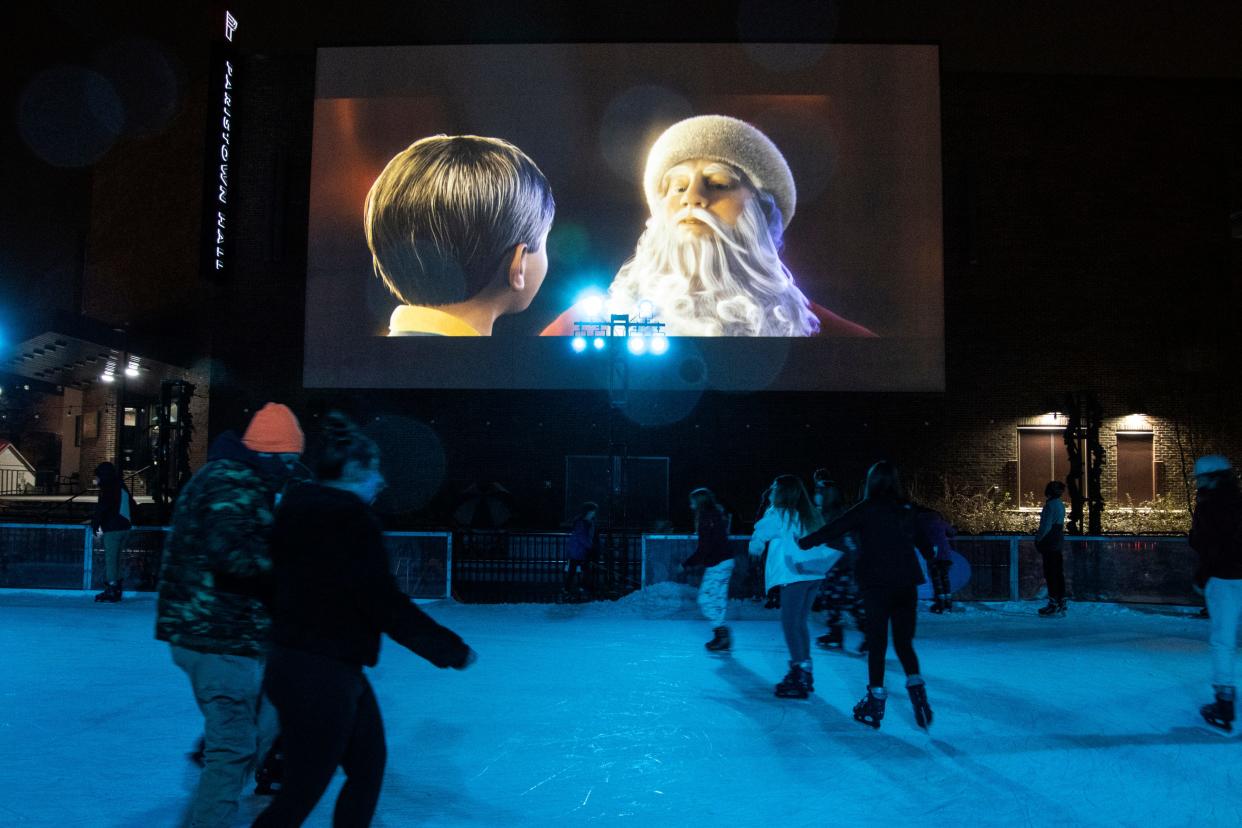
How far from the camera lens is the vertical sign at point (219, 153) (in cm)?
1947

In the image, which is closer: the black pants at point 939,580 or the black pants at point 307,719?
the black pants at point 307,719

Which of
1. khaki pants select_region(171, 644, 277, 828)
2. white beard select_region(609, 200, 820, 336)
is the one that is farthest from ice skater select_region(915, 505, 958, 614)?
khaki pants select_region(171, 644, 277, 828)

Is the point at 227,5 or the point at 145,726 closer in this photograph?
the point at 145,726

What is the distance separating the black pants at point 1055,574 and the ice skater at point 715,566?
5.08 meters

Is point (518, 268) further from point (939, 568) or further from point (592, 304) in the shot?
point (939, 568)

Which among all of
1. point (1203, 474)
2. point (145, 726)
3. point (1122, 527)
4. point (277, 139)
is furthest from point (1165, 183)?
point (145, 726)

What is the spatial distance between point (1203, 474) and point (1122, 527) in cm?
1470

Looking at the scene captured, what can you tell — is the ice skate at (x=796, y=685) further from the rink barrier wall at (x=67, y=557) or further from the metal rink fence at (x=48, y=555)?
the metal rink fence at (x=48, y=555)

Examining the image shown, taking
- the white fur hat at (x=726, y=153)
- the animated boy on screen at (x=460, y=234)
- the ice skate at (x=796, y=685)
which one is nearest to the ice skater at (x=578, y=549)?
the ice skate at (x=796, y=685)

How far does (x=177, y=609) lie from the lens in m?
3.20

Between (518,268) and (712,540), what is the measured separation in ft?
37.7

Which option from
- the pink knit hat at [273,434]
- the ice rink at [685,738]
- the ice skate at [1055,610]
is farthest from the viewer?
the ice skate at [1055,610]

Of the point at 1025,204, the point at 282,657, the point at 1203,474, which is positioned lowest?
the point at 282,657

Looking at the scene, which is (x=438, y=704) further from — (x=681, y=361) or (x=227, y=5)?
(x=227, y=5)
